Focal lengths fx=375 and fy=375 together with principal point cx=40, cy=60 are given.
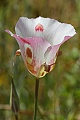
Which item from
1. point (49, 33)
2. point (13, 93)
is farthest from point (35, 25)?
point (13, 93)

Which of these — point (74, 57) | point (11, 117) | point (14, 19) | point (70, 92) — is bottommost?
point (11, 117)

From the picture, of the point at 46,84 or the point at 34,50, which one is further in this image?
the point at 46,84

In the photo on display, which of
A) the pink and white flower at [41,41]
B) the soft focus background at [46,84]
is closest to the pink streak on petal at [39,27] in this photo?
the pink and white flower at [41,41]

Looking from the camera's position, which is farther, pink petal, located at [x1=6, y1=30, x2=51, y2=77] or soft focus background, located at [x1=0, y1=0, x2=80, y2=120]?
soft focus background, located at [x1=0, y1=0, x2=80, y2=120]

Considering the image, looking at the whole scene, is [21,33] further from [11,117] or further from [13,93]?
[11,117]

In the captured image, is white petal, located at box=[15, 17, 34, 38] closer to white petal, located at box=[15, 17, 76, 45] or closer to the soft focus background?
white petal, located at box=[15, 17, 76, 45]

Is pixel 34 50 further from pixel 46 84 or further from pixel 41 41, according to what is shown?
pixel 46 84

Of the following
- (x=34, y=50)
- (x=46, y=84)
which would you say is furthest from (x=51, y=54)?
(x=46, y=84)

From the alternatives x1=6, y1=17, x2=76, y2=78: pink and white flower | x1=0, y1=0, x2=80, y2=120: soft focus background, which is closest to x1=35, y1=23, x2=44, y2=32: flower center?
x1=6, y1=17, x2=76, y2=78: pink and white flower

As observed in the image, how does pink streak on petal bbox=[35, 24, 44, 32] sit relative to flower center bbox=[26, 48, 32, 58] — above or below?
above
